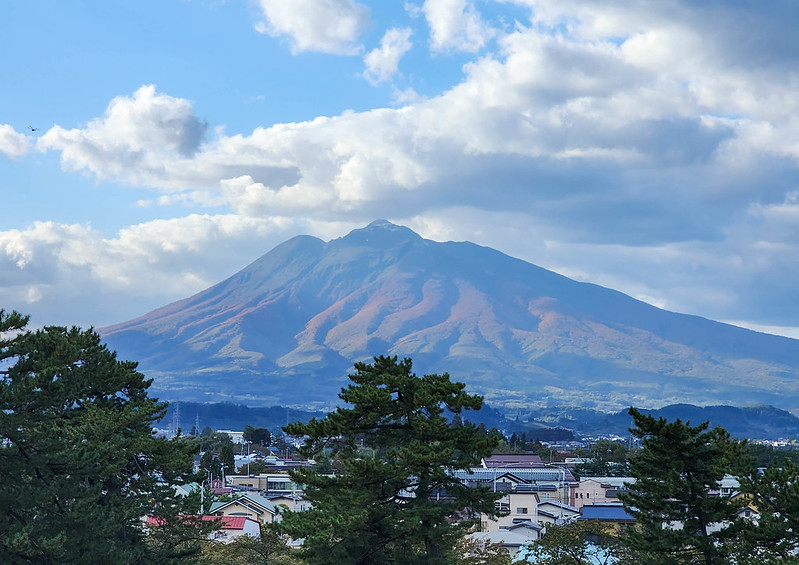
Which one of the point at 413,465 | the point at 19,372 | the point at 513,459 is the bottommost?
the point at 513,459

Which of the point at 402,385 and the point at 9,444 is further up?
the point at 402,385

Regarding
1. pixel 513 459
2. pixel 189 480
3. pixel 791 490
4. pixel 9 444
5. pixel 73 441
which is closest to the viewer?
pixel 791 490

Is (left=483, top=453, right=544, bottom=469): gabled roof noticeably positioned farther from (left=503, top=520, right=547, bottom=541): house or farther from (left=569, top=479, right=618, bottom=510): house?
(left=503, top=520, right=547, bottom=541): house

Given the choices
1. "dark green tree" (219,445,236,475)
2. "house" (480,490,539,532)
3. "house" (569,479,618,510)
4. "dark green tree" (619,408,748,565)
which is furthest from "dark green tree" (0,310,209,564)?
"dark green tree" (219,445,236,475)

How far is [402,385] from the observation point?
2509 cm

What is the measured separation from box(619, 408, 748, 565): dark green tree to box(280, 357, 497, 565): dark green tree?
13.7 ft

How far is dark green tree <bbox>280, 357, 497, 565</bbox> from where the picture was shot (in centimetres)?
→ 2388

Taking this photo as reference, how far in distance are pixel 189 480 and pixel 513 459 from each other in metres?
89.8

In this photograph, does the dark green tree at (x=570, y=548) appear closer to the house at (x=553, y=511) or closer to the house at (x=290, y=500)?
the house at (x=553, y=511)

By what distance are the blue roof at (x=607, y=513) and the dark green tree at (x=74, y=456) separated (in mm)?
39582

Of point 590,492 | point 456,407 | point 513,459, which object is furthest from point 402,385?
point 513,459

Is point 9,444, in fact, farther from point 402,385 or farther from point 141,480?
point 402,385

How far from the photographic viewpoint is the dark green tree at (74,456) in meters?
23.2

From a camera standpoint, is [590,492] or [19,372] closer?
[19,372]
